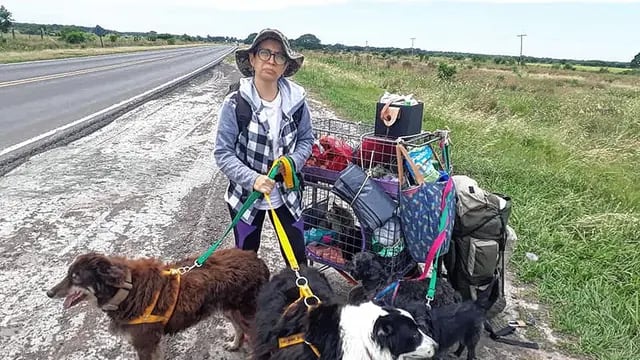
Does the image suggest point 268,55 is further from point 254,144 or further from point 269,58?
point 254,144

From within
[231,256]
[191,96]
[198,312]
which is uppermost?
[191,96]

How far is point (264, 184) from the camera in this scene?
10.4ft

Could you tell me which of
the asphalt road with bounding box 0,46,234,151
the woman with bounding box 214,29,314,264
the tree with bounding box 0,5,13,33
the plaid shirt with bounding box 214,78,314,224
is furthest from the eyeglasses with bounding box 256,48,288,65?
the tree with bounding box 0,5,13,33

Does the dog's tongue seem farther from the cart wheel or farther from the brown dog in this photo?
the cart wheel

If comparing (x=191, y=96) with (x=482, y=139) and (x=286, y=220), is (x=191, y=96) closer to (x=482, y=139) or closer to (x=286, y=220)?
(x=482, y=139)

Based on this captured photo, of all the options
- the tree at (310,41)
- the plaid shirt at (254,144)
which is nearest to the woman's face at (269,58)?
the plaid shirt at (254,144)

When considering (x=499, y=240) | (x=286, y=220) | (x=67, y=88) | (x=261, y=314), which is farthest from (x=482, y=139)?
(x=67, y=88)

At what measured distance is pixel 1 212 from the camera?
524 centimetres

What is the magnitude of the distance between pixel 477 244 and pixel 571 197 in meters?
3.94

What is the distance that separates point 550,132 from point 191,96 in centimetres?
1050

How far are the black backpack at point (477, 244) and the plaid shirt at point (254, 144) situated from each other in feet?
4.25

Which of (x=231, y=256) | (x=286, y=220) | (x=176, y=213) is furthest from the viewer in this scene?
(x=176, y=213)

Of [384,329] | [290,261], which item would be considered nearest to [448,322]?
[384,329]

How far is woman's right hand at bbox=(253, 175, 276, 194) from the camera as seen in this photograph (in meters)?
3.16
